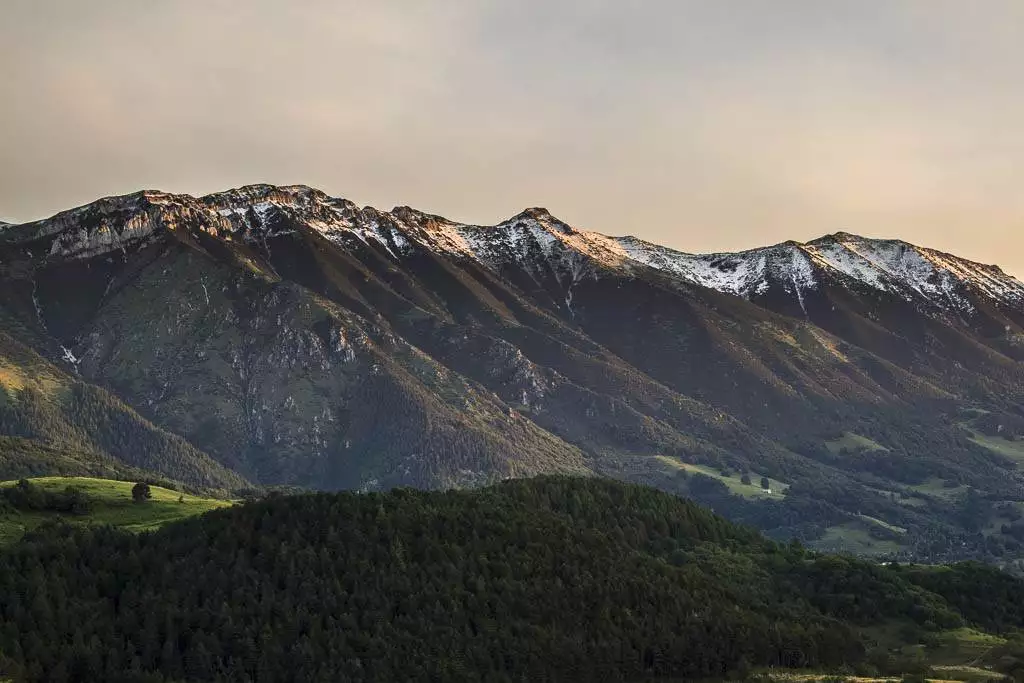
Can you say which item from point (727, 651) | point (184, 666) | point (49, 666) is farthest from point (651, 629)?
point (49, 666)

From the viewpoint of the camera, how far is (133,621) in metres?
185

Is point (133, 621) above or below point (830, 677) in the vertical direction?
above

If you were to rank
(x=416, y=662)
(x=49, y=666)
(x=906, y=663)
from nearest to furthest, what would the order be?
(x=49, y=666) → (x=416, y=662) → (x=906, y=663)

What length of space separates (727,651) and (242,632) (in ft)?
283

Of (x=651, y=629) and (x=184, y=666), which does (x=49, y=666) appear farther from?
(x=651, y=629)

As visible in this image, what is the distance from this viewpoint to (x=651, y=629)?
19875 centimetres

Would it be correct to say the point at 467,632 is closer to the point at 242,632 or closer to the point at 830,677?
the point at 242,632

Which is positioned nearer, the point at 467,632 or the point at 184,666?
the point at 184,666

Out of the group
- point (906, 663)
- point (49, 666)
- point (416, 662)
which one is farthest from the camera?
point (906, 663)

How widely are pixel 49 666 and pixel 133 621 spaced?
16.3 meters

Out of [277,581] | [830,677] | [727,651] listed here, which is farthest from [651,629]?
[277,581]

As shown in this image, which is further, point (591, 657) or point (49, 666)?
point (591, 657)

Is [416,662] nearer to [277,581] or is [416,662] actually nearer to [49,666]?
[277,581]

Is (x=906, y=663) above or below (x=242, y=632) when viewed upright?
below
